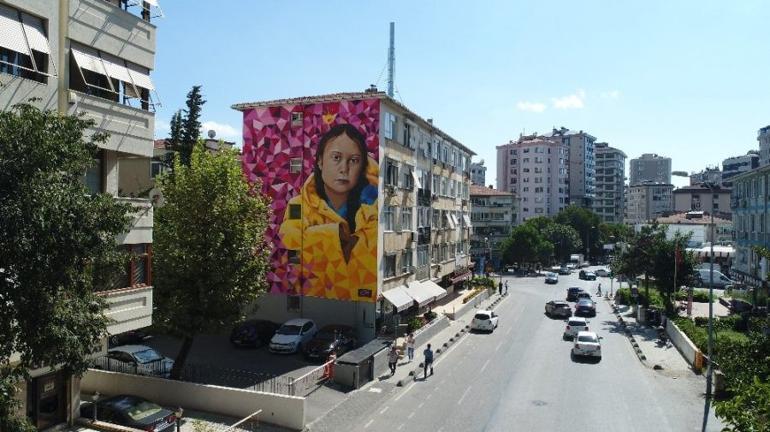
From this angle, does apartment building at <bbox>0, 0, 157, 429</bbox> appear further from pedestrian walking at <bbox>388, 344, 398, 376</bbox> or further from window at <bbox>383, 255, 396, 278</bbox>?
window at <bbox>383, 255, 396, 278</bbox>

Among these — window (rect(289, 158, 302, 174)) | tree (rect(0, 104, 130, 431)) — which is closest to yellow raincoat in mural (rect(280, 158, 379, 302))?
window (rect(289, 158, 302, 174))

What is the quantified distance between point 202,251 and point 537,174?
399ft

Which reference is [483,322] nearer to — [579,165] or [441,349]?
[441,349]

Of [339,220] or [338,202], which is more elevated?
[338,202]

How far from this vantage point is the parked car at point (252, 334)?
3288 cm

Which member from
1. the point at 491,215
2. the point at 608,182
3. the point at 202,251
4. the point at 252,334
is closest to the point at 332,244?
the point at 252,334

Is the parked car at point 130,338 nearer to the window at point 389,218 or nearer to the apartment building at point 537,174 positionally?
the window at point 389,218

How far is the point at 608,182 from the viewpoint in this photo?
554ft

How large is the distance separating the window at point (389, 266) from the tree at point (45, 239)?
26.3m

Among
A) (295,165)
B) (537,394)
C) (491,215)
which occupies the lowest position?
(537,394)

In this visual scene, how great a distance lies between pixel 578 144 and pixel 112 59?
15121 cm

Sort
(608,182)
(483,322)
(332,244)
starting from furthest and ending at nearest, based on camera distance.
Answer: (608,182)
(483,322)
(332,244)

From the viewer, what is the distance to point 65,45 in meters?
16.3

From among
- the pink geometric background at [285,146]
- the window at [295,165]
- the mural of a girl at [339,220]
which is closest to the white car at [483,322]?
the mural of a girl at [339,220]
